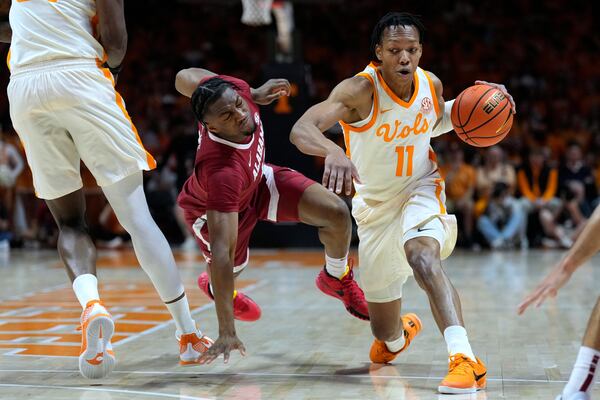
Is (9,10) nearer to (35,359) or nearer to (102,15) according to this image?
(102,15)

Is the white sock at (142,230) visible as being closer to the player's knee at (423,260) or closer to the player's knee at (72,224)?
the player's knee at (72,224)

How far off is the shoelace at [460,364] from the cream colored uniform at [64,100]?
1616 mm

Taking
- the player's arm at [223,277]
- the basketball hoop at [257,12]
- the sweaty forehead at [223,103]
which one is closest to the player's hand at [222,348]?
the player's arm at [223,277]

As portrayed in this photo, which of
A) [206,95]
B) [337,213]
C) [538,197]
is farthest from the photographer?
[538,197]

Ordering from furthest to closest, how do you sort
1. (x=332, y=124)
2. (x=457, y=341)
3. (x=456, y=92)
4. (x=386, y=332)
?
(x=456, y=92)
(x=386, y=332)
(x=332, y=124)
(x=457, y=341)

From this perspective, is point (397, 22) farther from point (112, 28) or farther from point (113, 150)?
point (113, 150)

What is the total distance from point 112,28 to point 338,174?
130 centimetres

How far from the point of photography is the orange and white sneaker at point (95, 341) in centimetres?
380

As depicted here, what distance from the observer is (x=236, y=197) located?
14.4 feet

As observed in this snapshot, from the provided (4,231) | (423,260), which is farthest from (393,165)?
(4,231)

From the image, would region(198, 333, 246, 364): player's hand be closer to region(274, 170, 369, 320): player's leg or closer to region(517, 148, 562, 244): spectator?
region(274, 170, 369, 320): player's leg

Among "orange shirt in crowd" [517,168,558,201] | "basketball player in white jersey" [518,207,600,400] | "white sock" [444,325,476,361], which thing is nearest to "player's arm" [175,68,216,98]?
"white sock" [444,325,476,361]

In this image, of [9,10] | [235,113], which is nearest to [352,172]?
[235,113]

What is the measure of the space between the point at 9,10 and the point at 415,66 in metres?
2.02
